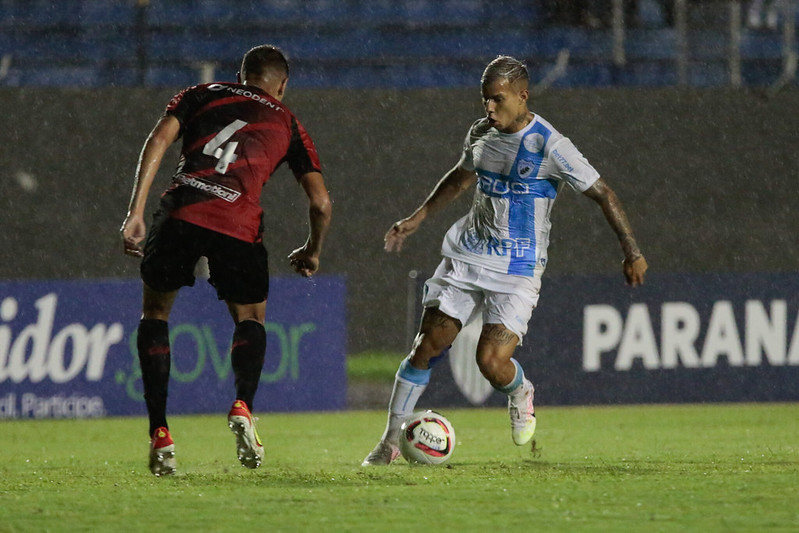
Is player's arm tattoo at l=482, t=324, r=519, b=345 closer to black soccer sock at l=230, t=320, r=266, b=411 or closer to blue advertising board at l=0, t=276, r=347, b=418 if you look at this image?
black soccer sock at l=230, t=320, r=266, b=411

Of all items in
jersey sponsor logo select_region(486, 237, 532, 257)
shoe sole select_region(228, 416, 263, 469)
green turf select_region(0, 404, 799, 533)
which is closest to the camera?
green turf select_region(0, 404, 799, 533)

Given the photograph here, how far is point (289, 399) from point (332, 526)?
6.75 metres

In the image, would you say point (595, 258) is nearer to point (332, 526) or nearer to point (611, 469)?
point (611, 469)

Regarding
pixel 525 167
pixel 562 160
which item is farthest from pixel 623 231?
pixel 525 167

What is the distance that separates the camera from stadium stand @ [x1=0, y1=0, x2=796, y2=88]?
15250mm

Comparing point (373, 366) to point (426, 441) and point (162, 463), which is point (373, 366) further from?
point (162, 463)

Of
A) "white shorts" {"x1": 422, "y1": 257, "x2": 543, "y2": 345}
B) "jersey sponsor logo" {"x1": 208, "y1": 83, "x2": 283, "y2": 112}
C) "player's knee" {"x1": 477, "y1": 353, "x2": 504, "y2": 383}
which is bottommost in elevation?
"player's knee" {"x1": 477, "y1": 353, "x2": 504, "y2": 383}

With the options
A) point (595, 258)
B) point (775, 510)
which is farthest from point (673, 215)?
point (775, 510)

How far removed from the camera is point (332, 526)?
156 inches

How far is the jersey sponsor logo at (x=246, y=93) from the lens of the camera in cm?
553

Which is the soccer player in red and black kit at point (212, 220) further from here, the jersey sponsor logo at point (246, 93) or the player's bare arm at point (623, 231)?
the player's bare arm at point (623, 231)

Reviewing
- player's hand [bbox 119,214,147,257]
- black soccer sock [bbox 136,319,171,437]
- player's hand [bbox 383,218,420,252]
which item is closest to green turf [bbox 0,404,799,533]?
black soccer sock [bbox 136,319,171,437]

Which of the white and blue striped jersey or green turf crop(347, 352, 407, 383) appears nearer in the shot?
the white and blue striped jersey

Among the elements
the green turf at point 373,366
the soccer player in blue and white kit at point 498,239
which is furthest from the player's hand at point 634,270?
the green turf at point 373,366
